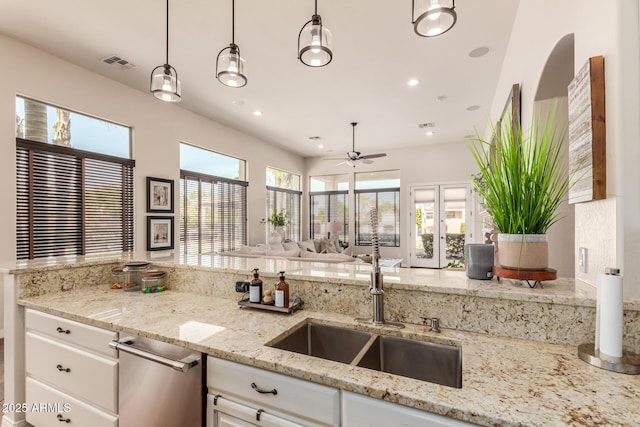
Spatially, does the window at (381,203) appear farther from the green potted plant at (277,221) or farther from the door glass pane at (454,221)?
the green potted plant at (277,221)

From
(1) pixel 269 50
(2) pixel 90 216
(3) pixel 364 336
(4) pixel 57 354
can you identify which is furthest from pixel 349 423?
(2) pixel 90 216

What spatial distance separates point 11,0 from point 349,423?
416cm

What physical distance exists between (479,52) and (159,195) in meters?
4.86

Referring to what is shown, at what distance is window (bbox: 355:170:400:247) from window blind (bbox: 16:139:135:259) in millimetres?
5608

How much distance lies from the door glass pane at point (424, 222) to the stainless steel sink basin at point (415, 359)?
22.8 ft

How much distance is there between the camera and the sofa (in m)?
4.44

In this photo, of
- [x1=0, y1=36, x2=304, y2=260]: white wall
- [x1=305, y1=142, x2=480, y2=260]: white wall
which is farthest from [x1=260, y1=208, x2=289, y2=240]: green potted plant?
[x1=305, y1=142, x2=480, y2=260]: white wall

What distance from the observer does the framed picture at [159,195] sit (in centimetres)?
472

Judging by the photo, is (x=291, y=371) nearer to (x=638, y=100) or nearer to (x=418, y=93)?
(x=638, y=100)

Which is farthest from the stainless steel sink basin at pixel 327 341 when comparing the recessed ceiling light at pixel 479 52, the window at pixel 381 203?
the window at pixel 381 203

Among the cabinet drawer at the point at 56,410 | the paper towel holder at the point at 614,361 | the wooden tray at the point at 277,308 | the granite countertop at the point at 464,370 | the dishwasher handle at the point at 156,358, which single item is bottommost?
the cabinet drawer at the point at 56,410

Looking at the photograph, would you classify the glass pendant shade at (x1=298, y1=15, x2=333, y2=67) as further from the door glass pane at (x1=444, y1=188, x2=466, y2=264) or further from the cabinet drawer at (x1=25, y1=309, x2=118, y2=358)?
the door glass pane at (x1=444, y1=188, x2=466, y2=264)

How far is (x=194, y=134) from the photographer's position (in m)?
5.51

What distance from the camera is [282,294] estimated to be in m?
1.60
